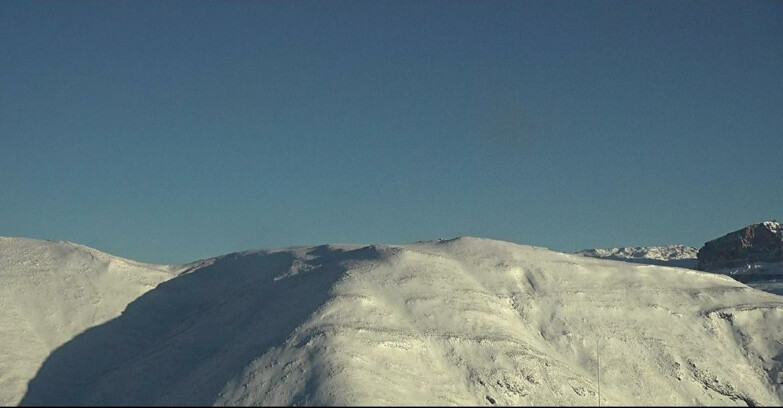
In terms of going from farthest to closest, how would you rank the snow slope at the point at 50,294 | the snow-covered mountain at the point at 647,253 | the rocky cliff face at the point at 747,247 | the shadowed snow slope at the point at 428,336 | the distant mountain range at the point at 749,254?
the snow-covered mountain at the point at 647,253 → the rocky cliff face at the point at 747,247 → the distant mountain range at the point at 749,254 → the snow slope at the point at 50,294 → the shadowed snow slope at the point at 428,336

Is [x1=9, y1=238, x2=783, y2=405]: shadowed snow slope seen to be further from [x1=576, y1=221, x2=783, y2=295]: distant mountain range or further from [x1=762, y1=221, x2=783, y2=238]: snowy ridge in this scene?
[x1=762, y1=221, x2=783, y2=238]: snowy ridge

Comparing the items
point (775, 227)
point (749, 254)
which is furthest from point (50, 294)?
point (775, 227)

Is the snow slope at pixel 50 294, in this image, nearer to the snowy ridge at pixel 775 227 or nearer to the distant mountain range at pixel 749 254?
the distant mountain range at pixel 749 254

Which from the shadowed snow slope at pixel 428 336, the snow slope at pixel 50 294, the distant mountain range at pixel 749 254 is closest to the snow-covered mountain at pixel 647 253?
the distant mountain range at pixel 749 254

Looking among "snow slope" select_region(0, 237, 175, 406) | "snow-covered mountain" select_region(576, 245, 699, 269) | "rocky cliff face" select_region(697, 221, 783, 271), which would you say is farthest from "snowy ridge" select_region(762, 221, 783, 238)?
"snow slope" select_region(0, 237, 175, 406)

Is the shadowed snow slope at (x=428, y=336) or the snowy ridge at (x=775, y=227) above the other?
the snowy ridge at (x=775, y=227)

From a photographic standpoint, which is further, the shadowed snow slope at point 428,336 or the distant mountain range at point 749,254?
the distant mountain range at point 749,254
